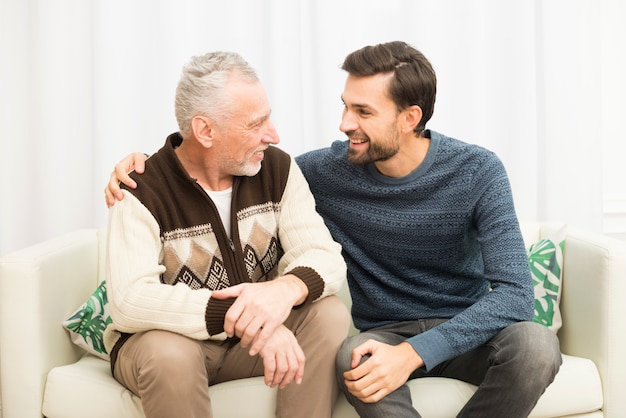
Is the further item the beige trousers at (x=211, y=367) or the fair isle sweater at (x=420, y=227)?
the fair isle sweater at (x=420, y=227)

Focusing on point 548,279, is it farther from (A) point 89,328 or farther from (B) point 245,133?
(A) point 89,328

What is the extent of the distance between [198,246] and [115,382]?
1.32 feet

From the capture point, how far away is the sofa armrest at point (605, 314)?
1968mm

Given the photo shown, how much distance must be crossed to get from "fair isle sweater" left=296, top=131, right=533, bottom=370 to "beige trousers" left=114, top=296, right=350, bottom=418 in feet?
0.92

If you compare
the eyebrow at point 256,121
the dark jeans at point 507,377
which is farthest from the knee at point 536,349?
the eyebrow at point 256,121

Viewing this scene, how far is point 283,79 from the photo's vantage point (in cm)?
269

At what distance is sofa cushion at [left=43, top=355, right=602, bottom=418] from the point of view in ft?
5.88

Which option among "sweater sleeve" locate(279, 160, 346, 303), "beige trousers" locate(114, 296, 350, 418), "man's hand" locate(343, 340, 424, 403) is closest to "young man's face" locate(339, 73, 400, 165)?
"sweater sleeve" locate(279, 160, 346, 303)

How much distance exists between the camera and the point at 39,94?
267 cm

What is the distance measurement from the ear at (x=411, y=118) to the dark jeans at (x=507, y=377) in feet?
2.00

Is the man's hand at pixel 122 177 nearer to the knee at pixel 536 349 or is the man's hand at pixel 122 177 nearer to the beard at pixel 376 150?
the beard at pixel 376 150

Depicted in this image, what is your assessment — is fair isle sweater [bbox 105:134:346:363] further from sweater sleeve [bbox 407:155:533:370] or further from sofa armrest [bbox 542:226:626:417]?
sofa armrest [bbox 542:226:626:417]

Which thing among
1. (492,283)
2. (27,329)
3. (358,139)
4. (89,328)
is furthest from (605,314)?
(27,329)

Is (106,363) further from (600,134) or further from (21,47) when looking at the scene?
(600,134)
